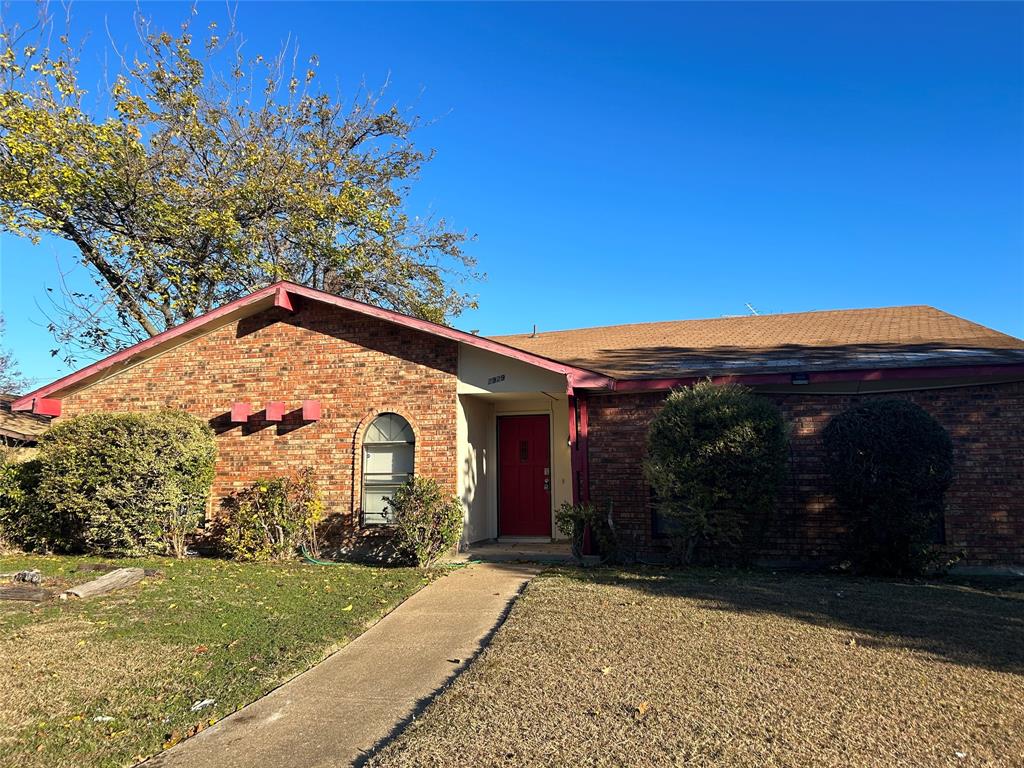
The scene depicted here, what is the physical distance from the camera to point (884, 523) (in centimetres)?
808

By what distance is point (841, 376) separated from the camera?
9.09m

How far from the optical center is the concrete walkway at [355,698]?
367 cm

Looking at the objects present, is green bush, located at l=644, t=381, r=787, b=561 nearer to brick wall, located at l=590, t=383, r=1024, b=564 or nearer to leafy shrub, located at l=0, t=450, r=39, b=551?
brick wall, located at l=590, t=383, r=1024, b=564

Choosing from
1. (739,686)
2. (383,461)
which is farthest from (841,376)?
(383,461)

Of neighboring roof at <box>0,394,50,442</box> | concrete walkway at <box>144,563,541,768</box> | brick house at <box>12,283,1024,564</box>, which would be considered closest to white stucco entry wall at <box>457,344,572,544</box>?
brick house at <box>12,283,1024,564</box>

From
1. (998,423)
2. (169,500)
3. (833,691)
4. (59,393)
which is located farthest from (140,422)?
(998,423)

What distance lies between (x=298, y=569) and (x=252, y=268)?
11269 millimetres

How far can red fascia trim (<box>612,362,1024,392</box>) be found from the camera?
8.67 m

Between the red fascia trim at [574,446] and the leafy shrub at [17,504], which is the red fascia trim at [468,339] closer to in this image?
the red fascia trim at [574,446]

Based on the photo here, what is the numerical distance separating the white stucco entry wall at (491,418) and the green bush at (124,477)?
170 inches

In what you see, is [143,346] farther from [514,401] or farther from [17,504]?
[514,401]

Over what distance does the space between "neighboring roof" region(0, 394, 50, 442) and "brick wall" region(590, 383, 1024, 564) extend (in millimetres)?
12317

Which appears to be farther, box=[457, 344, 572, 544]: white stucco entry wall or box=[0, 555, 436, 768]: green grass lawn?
box=[457, 344, 572, 544]: white stucco entry wall

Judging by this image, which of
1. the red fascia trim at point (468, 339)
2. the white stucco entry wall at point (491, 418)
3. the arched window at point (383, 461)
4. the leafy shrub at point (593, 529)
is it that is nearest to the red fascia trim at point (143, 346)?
the red fascia trim at point (468, 339)
